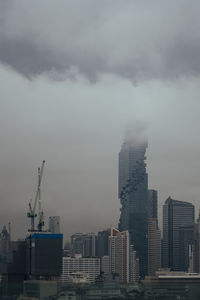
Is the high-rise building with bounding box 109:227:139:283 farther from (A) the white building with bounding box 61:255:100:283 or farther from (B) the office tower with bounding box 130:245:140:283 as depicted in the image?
(A) the white building with bounding box 61:255:100:283

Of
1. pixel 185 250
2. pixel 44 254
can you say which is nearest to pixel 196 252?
pixel 185 250

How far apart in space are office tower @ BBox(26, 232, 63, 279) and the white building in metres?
2.64

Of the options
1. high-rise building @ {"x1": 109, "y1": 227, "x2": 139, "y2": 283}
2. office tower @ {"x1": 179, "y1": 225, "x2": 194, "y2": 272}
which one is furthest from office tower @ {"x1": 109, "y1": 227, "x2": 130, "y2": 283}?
office tower @ {"x1": 179, "y1": 225, "x2": 194, "y2": 272}

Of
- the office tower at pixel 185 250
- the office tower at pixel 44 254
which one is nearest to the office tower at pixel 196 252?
the office tower at pixel 185 250

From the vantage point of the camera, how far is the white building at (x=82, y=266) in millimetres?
59250

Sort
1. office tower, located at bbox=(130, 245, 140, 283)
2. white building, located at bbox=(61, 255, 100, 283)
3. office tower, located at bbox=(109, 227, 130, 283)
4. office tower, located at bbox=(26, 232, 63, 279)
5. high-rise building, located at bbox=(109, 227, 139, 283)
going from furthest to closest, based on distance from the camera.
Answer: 1. office tower, located at bbox=(109, 227, 130, 283)
2. high-rise building, located at bbox=(109, 227, 139, 283)
3. office tower, located at bbox=(130, 245, 140, 283)
4. white building, located at bbox=(61, 255, 100, 283)
5. office tower, located at bbox=(26, 232, 63, 279)

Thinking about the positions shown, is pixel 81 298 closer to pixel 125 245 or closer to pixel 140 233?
pixel 125 245

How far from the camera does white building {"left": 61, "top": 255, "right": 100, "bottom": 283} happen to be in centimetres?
5925

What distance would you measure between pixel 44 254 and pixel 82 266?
29.1ft

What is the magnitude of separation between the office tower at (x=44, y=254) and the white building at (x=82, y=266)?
104 inches

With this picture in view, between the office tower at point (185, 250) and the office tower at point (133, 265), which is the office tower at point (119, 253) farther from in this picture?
the office tower at point (185, 250)

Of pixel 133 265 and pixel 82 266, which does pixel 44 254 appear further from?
pixel 133 265

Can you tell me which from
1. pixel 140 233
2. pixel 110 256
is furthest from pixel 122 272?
pixel 140 233

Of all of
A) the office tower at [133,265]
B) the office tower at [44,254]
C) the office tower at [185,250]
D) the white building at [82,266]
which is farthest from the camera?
the office tower at [185,250]
